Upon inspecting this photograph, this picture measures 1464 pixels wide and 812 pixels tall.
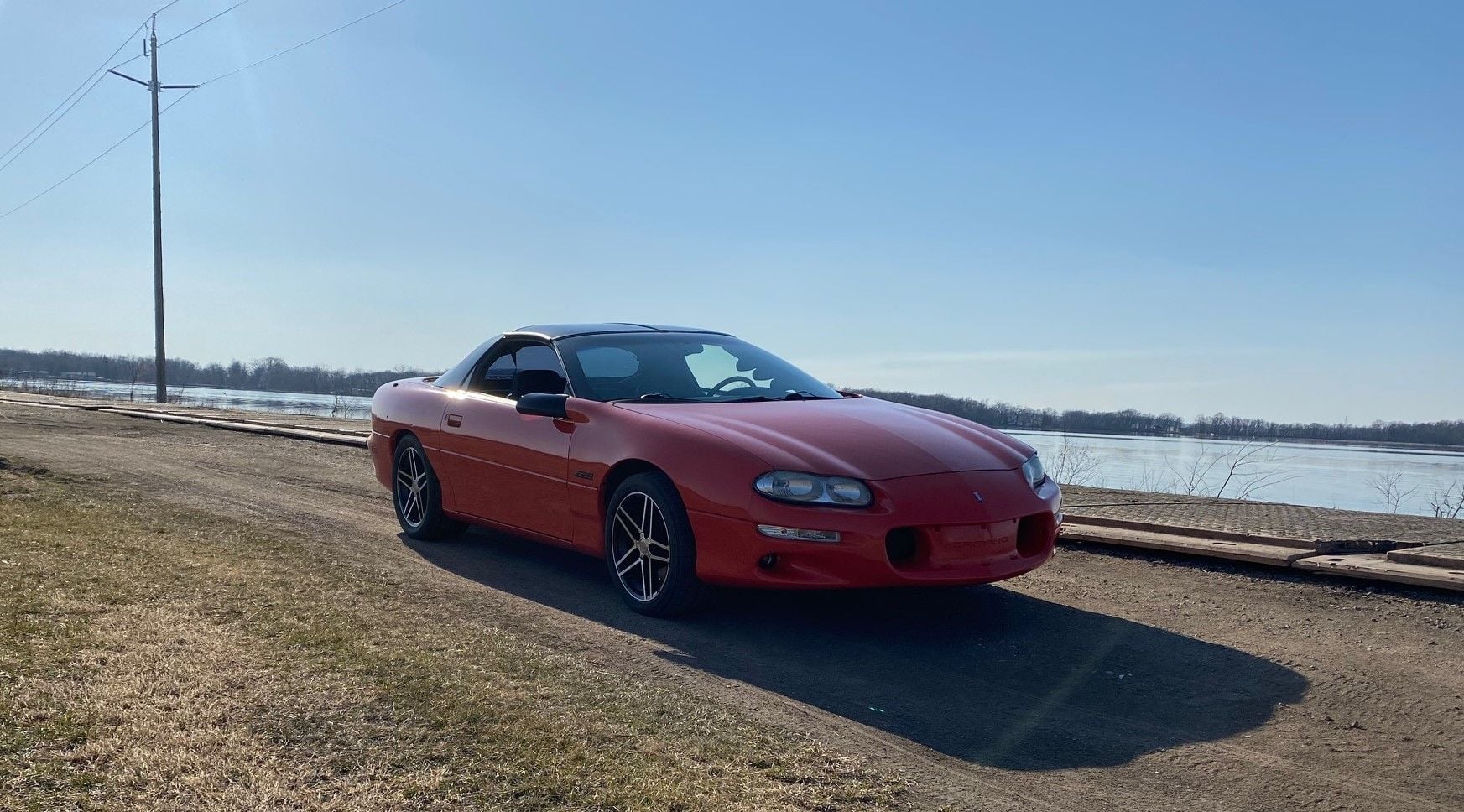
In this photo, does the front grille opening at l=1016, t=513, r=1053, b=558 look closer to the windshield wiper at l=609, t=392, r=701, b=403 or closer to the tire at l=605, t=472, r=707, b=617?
the tire at l=605, t=472, r=707, b=617

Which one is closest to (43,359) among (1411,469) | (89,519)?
(89,519)

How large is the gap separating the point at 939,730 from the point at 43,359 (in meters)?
54.1

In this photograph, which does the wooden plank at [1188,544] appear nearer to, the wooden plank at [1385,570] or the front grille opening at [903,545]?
the wooden plank at [1385,570]

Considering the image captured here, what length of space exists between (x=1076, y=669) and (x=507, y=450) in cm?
320

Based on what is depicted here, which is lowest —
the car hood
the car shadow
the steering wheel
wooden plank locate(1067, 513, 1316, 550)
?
the car shadow

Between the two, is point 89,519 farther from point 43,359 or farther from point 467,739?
point 43,359

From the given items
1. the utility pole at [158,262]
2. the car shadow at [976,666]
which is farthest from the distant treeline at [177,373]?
the car shadow at [976,666]

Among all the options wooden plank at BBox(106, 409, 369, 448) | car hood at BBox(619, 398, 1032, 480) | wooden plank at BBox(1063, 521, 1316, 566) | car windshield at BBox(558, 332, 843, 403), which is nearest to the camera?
car hood at BBox(619, 398, 1032, 480)

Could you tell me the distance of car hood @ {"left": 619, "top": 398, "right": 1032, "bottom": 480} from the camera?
4.48m

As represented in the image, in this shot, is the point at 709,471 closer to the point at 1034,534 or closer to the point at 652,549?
the point at 652,549

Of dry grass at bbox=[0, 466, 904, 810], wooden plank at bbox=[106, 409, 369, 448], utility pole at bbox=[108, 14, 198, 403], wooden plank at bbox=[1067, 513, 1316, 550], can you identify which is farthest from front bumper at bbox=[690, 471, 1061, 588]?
utility pole at bbox=[108, 14, 198, 403]

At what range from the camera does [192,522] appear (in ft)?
21.8

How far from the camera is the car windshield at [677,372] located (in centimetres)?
560

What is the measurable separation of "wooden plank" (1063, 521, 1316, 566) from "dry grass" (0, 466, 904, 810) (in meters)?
3.73
